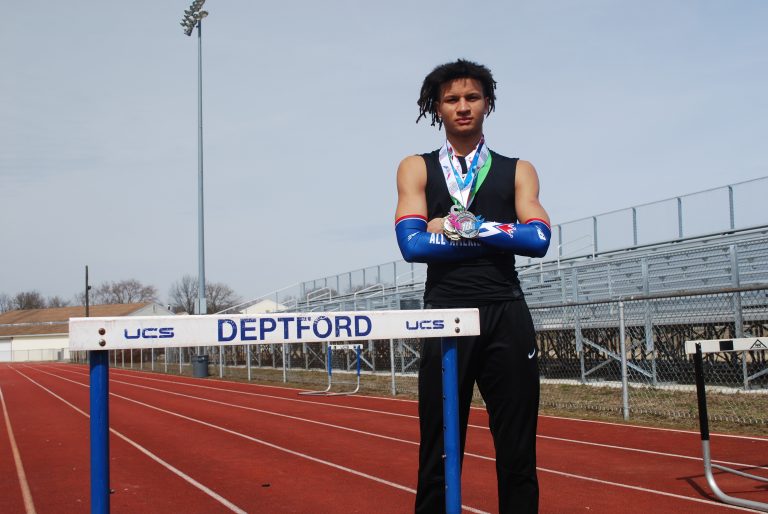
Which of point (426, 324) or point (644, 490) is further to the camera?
point (644, 490)

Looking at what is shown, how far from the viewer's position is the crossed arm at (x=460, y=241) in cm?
221

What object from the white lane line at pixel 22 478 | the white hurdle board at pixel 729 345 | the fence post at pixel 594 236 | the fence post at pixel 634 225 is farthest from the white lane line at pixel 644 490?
the fence post at pixel 594 236

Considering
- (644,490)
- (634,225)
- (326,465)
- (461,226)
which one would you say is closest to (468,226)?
(461,226)

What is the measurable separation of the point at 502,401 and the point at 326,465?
5039mm

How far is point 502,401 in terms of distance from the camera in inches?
88.6

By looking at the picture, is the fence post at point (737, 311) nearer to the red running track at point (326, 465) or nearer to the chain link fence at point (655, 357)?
the chain link fence at point (655, 357)

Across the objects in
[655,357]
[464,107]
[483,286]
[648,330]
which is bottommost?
[655,357]

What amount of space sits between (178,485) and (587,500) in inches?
132

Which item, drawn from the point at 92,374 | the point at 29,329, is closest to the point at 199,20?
the point at 92,374

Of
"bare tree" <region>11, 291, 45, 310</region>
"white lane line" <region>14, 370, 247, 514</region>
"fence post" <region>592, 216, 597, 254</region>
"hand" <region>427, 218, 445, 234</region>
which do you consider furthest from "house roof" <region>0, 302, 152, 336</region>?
"hand" <region>427, 218, 445, 234</region>

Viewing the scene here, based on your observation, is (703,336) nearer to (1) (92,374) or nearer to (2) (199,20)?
(1) (92,374)

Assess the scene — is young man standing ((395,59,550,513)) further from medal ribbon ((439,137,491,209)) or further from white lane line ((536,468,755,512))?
white lane line ((536,468,755,512))

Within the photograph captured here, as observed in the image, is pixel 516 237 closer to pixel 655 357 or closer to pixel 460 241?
pixel 460 241

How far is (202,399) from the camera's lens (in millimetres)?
16219
